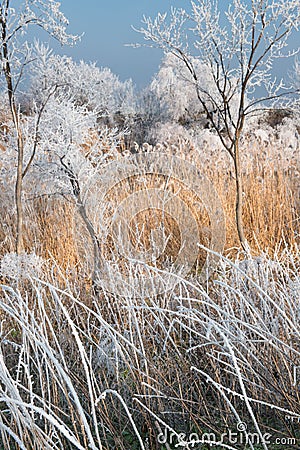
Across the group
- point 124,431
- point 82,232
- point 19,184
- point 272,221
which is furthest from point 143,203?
point 124,431

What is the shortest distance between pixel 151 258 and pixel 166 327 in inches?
42.3

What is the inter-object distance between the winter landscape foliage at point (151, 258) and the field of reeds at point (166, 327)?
0.01m

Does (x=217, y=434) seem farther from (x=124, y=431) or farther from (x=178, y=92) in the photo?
(x=178, y=92)

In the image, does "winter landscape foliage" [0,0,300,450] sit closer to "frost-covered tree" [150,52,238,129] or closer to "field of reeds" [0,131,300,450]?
"field of reeds" [0,131,300,450]

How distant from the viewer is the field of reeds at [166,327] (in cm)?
171

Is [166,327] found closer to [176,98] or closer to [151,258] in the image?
[151,258]

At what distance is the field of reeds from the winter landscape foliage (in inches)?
0.6

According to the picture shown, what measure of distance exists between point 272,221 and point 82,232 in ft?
5.25

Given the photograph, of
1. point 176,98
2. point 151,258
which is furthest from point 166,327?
point 176,98

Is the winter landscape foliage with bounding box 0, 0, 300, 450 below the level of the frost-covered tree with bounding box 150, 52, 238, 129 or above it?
below

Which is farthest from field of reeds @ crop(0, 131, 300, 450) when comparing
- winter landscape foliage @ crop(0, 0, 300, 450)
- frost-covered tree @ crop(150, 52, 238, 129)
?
frost-covered tree @ crop(150, 52, 238, 129)

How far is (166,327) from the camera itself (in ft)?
8.63

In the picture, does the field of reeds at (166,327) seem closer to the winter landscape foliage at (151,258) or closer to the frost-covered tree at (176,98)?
the winter landscape foliage at (151,258)

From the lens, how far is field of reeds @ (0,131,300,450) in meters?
1.71
